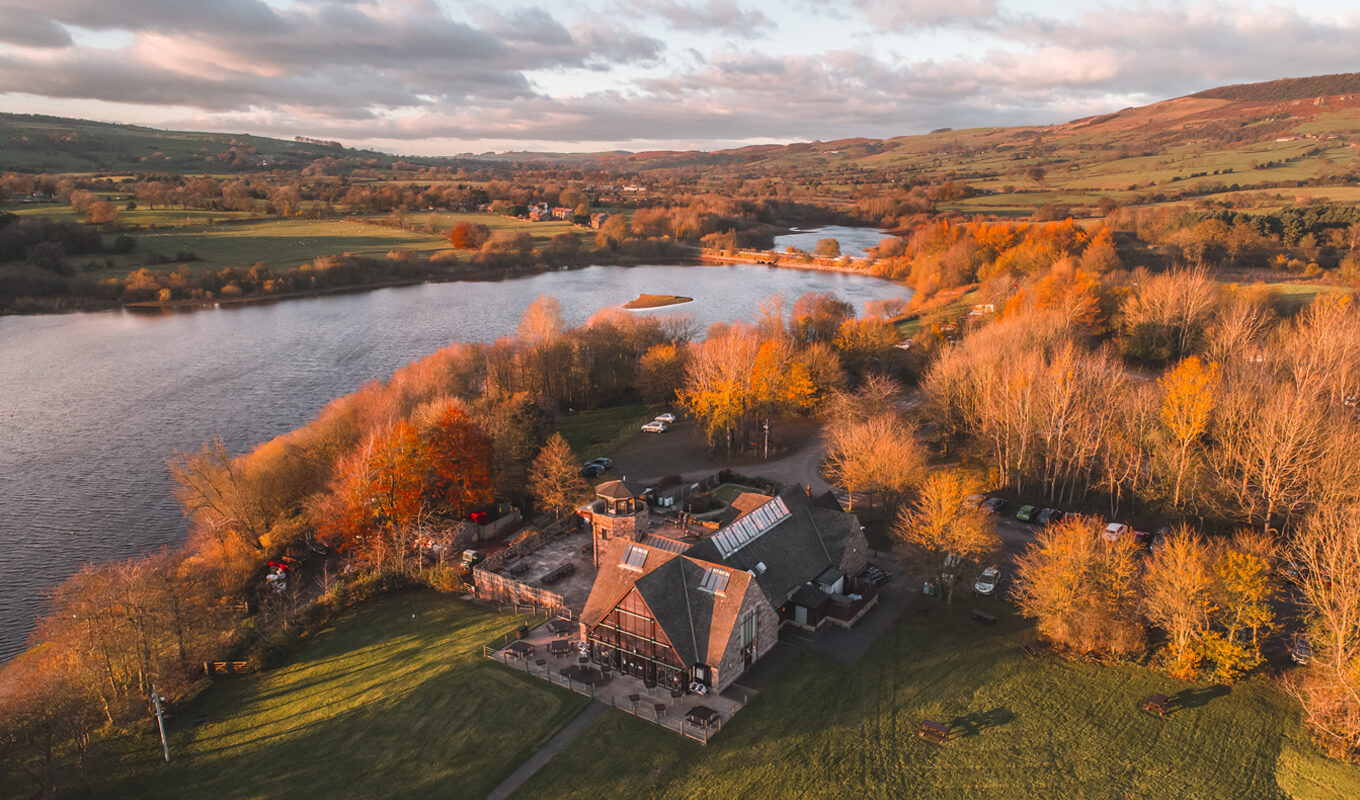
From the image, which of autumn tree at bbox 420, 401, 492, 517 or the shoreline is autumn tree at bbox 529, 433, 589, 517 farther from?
the shoreline

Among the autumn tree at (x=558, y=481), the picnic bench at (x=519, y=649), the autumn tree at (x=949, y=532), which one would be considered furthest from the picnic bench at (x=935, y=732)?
the autumn tree at (x=558, y=481)

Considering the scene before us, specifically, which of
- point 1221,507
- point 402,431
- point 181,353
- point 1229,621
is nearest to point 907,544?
point 1229,621

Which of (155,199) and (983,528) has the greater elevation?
(155,199)

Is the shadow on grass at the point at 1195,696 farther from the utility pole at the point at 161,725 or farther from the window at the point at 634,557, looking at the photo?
the utility pole at the point at 161,725

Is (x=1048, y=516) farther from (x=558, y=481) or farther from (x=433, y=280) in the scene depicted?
(x=433, y=280)

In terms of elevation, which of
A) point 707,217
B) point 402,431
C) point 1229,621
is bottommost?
point 1229,621

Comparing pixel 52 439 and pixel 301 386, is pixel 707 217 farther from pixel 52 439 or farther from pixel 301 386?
pixel 52 439
